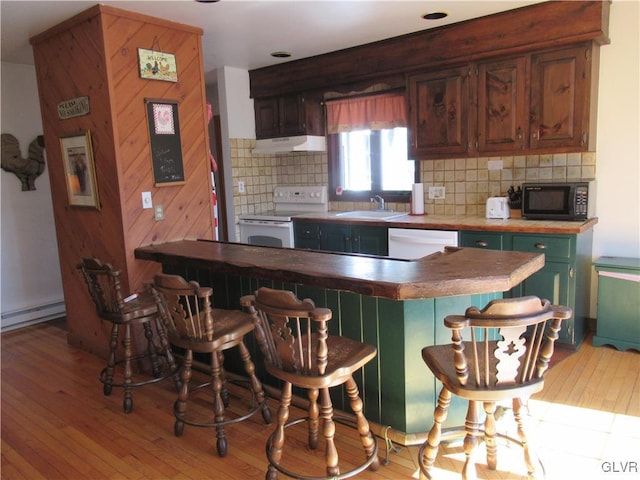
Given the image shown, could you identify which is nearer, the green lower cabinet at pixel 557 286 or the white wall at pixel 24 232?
the green lower cabinet at pixel 557 286

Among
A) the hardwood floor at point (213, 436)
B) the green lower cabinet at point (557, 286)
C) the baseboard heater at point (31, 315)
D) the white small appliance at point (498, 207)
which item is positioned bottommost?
the hardwood floor at point (213, 436)

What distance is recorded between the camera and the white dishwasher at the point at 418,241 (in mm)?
3777

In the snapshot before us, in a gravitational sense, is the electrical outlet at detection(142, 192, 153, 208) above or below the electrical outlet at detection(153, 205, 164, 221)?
above

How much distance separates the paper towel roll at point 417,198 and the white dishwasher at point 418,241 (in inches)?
20.2

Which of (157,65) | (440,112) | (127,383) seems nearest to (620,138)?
(440,112)

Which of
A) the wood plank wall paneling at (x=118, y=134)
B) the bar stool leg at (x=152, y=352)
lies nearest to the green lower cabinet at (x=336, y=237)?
the wood plank wall paneling at (x=118, y=134)

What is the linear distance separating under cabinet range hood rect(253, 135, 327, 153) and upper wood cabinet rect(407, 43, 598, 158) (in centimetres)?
109

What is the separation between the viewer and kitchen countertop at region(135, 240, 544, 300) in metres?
1.98

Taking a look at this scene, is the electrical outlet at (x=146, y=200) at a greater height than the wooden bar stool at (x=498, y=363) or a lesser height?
greater

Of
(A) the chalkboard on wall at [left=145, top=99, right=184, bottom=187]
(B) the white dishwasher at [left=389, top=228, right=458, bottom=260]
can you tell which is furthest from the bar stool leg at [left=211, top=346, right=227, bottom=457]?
(B) the white dishwasher at [left=389, top=228, right=458, bottom=260]

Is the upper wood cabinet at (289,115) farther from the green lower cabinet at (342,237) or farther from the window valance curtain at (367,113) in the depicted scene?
the green lower cabinet at (342,237)

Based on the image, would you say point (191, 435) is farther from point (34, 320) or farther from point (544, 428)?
point (34, 320)

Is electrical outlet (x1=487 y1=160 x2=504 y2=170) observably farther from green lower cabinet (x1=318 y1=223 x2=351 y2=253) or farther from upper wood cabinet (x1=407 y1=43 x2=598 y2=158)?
green lower cabinet (x1=318 y1=223 x2=351 y2=253)

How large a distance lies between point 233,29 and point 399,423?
2.98m
